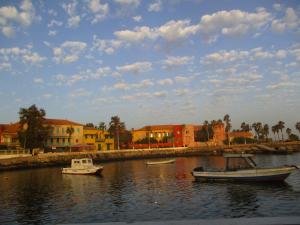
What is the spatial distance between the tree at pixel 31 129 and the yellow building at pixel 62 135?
14.0 metres

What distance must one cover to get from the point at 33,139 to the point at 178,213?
75001 millimetres

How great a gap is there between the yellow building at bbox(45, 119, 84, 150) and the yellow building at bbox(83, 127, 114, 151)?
10.3 ft

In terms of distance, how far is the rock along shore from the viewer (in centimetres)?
7862

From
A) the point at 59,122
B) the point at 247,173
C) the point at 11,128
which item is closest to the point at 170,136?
the point at 59,122

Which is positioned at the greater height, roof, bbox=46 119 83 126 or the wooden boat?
roof, bbox=46 119 83 126

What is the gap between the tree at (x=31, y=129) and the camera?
89.9 meters

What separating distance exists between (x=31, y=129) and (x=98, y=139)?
121ft

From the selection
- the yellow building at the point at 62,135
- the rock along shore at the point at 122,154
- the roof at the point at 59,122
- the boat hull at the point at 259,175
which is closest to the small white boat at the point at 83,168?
the rock along shore at the point at 122,154

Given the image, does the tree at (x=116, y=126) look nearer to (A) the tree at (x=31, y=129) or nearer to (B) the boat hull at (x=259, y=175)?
(A) the tree at (x=31, y=129)

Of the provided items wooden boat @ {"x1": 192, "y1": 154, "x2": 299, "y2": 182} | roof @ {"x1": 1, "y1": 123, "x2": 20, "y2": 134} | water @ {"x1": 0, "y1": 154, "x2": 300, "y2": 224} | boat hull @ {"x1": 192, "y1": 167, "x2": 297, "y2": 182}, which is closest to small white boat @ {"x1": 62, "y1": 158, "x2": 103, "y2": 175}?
water @ {"x1": 0, "y1": 154, "x2": 300, "y2": 224}

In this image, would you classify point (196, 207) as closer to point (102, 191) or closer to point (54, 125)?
point (102, 191)

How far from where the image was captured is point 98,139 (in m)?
124

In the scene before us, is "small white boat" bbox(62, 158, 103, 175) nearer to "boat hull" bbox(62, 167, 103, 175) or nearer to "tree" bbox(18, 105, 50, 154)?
"boat hull" bbox(62, 167, 103, 175)

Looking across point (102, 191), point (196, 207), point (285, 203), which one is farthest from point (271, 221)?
point (102, 191)
